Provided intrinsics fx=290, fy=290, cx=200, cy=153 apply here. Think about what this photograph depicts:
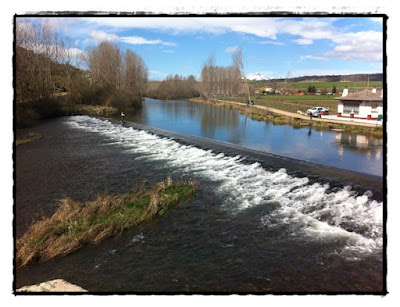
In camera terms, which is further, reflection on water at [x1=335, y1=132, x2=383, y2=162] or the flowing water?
reflection on water at [x1=335, y1=132, x2=383, y2=162]

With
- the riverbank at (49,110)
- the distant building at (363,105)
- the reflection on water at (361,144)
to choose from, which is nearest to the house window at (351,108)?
the distant building at (363,105)

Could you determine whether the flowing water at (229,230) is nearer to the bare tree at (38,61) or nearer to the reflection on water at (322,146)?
the reflection on water at (322,146)

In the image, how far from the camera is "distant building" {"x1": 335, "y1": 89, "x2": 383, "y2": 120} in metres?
26.6

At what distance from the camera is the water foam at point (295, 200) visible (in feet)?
21.0

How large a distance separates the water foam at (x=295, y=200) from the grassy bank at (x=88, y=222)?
1.95 metres

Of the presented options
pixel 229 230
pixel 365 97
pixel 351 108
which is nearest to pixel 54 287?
pixel 229 230

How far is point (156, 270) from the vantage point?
5.14 metres

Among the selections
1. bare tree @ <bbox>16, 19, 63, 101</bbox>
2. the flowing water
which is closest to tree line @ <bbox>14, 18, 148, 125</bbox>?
bare tree @ <bbox>16, 19, 63, 101</bbox>

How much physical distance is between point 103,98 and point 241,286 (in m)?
41.3

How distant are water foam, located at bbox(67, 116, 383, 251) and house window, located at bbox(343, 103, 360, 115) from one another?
21100 mm

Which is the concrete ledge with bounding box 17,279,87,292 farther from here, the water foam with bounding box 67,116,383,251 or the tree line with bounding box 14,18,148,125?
the tree line with bounding box 14,18,148,125

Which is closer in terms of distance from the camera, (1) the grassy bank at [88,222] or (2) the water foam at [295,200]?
(1) the grassy bank at [88,222]

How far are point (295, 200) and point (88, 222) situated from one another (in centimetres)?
549

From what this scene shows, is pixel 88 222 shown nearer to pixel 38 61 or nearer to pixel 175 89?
pixel 38 61
